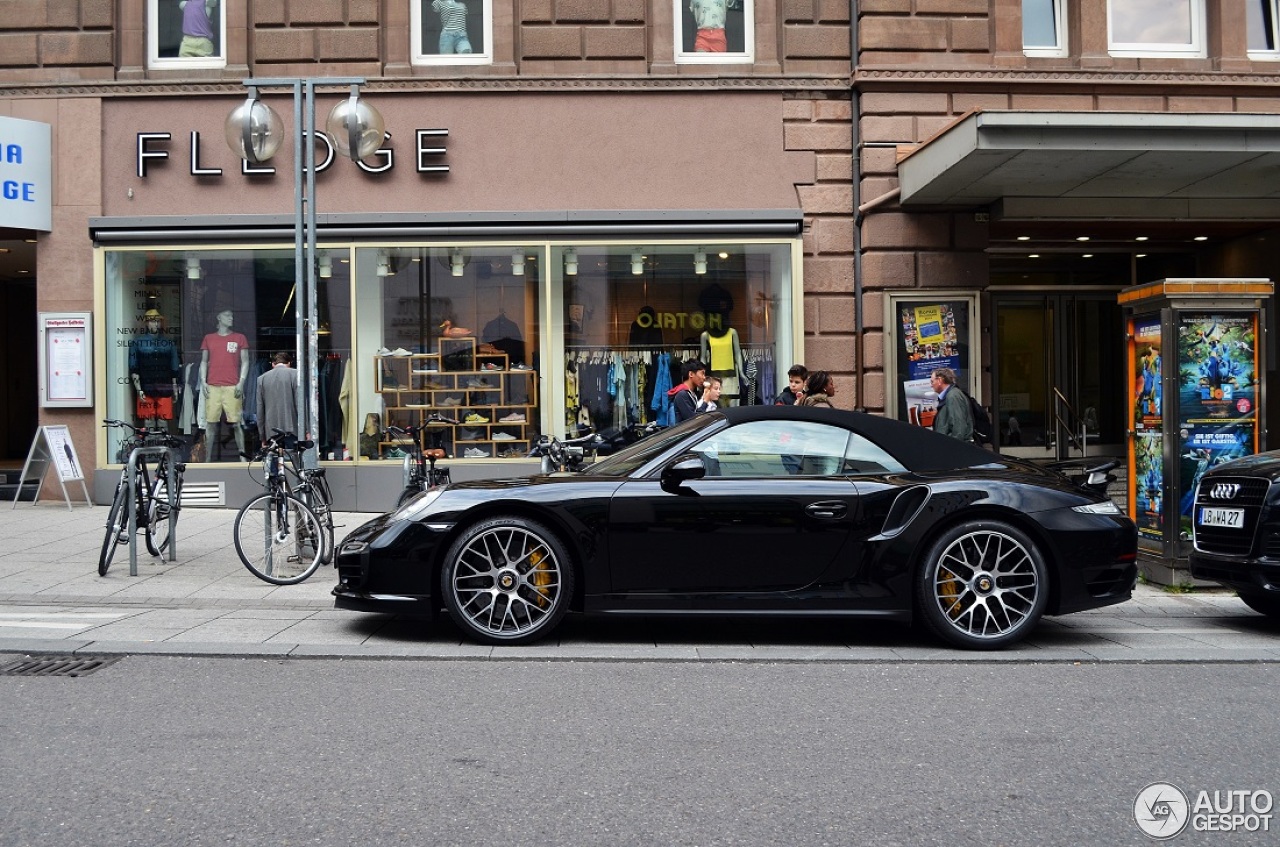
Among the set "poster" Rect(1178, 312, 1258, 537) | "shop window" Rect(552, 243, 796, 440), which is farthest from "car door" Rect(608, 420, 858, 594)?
"shop window" Rect(552, 243, 796, 440)

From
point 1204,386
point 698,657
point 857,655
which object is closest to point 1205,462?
point 1204,386

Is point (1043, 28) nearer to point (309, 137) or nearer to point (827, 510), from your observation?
point (309, 137)

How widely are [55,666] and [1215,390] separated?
324 inches

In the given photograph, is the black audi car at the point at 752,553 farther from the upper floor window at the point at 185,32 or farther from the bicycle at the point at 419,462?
the upper floor window at the point at 185,32

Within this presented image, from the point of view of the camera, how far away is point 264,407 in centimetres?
1370

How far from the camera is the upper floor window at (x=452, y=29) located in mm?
14047

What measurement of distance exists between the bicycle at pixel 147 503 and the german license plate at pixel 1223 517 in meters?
7.88

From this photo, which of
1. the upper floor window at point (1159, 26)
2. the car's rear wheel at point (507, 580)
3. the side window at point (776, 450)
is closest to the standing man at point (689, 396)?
the side window at point (776, 450)

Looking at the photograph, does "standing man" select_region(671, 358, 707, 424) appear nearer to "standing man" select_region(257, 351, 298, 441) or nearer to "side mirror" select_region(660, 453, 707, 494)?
"standing man" select_region(257, 351, 298, 441)

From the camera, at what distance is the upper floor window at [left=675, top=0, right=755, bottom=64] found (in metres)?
14.1

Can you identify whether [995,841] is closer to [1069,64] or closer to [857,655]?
[857,655]

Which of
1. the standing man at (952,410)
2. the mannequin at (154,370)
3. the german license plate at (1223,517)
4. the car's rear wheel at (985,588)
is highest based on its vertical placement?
the mannequin at (154,370)

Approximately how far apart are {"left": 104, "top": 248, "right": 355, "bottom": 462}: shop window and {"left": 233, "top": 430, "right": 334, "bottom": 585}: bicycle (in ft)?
15.4

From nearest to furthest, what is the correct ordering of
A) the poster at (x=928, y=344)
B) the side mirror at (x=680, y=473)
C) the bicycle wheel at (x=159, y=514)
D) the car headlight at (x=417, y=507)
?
the side mirror at (x=680, y=473)
the car headlight at (x=417, y=507)
the bicycle wheel at (x=159, y=514)
the poster at (x=928, y=344)
